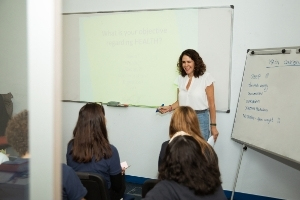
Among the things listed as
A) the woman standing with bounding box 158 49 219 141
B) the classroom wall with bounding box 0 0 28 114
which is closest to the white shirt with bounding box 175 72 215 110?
the woman standing with bounding box 158 49 219 141

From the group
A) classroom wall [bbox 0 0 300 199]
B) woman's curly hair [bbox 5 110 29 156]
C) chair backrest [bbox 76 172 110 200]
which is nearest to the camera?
woman's curly hair [bbox 5 110 29 156]

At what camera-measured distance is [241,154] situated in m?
3.03

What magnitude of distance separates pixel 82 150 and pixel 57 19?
1416mm

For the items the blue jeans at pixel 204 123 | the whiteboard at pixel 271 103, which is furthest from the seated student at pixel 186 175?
the blue jeans at pixel 204 123

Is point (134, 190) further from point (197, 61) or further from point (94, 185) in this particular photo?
point (94, 185)

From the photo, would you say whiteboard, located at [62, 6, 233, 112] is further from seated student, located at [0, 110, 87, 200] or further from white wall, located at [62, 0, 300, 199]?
seated student, located at [0, 110, 87, 200]

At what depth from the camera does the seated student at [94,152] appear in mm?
1959

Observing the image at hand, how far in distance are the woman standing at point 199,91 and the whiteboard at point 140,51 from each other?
0.63 ft

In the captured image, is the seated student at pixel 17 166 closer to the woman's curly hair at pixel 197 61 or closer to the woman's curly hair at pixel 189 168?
the woman's curly hair at pixel 189 168

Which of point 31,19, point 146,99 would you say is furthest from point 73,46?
point 31,19

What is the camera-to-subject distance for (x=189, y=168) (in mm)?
1271

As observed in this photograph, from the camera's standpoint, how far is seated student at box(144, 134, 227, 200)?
4.05 feet

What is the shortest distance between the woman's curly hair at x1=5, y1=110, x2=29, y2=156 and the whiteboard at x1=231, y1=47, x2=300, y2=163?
6.57 ft

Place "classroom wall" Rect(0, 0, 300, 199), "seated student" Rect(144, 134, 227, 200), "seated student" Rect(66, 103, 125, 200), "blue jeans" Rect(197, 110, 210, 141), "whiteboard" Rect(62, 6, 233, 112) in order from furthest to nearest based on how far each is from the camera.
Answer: "whiteboard" Rect(62, 6, 233, 112) < "blue jeans" Rect(197, 110, 210, 141) < "classroom wall" Rect(0, 0, 300, 199) < "seated student" Rect(66, 103, 125, 200) < "seated student" Rect(144, 134, 227, 200)
